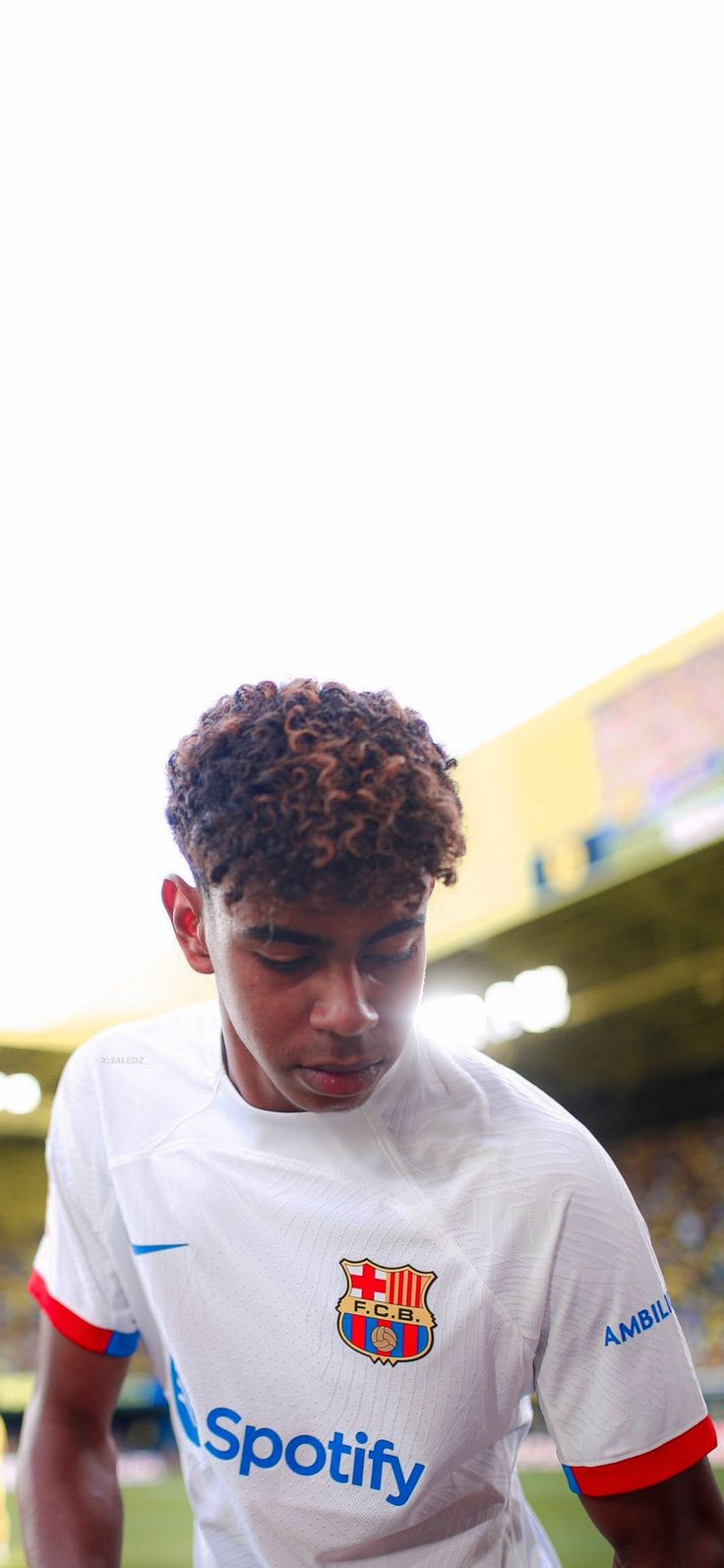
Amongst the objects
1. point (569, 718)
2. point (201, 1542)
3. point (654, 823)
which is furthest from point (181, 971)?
point (201, 1542)

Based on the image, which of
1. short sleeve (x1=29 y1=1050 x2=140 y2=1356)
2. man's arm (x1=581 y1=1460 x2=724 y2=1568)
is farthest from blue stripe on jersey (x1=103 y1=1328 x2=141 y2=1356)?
man's arm (x1=581 y1=1460 x2=724 y2=1568)

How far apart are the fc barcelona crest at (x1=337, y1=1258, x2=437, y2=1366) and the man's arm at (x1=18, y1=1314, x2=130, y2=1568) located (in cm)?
39

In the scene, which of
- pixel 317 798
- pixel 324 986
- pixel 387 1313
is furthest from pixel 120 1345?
pixel 317 798

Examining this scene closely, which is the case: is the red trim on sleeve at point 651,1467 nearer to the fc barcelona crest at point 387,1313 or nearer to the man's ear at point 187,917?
the fc barcelona crest at point 387,1313

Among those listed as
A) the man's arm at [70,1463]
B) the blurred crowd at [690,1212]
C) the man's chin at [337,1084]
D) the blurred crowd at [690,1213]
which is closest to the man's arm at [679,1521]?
the man's chin at [337,1084]

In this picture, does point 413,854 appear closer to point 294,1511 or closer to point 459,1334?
point 459,1334

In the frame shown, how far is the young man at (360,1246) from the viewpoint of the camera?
123cm

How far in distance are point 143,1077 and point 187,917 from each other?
0.31 metres

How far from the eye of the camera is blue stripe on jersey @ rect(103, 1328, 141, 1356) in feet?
5.17

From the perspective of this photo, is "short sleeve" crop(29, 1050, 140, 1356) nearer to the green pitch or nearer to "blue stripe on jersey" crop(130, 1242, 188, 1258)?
"blue stripe on jersey" crop(130, 1242, 188, 1258)

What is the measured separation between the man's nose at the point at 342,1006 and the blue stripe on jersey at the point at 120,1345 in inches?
23.8

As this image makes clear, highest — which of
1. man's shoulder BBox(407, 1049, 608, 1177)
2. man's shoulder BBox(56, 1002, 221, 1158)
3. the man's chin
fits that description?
man's shoulder BBox(56, 1002, 221, 1158)

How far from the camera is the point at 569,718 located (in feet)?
50.9

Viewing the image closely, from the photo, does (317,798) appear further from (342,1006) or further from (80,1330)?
(80,1330)
